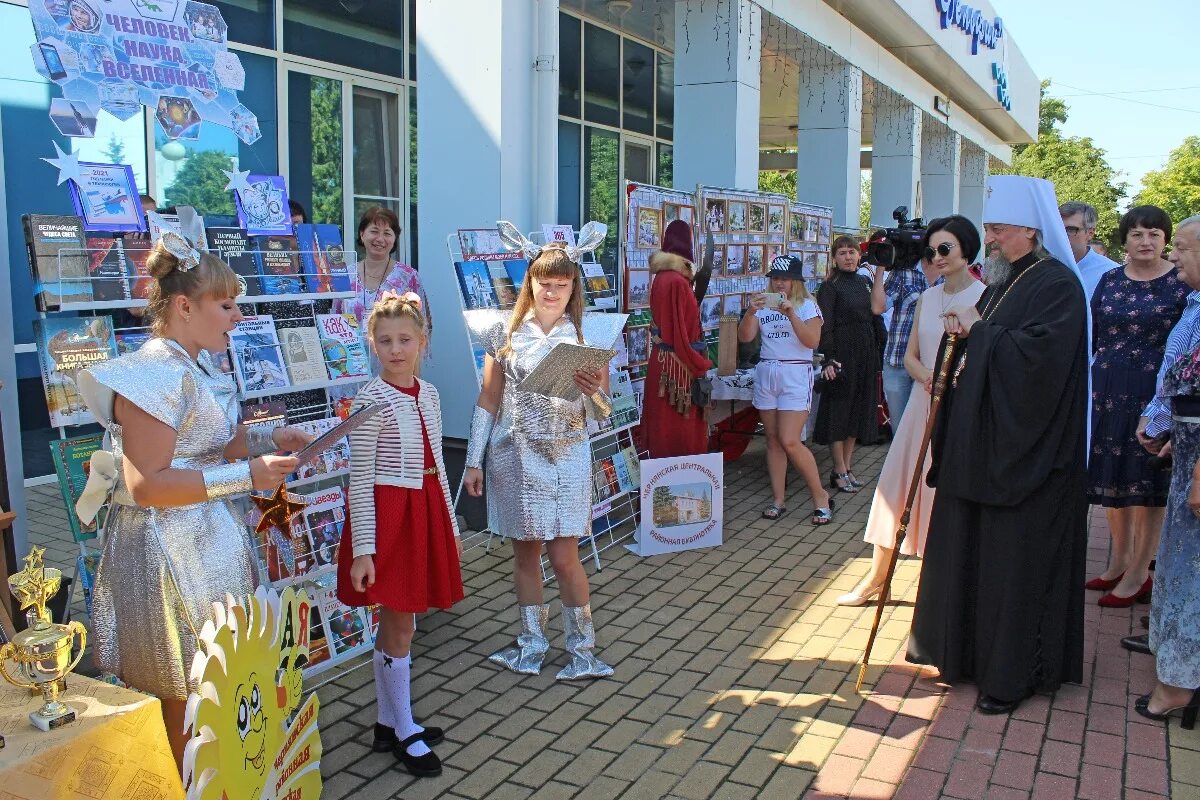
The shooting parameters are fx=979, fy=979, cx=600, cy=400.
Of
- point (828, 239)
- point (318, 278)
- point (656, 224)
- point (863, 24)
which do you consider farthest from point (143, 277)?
point (863, 24)

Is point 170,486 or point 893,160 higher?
point 893,160

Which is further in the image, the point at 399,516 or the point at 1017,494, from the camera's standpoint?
the point at 1017,494

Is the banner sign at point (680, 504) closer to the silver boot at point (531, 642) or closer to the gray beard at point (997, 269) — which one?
the silver boot at point (531, 642)

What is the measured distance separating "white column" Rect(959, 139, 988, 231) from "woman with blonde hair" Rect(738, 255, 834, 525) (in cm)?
1872

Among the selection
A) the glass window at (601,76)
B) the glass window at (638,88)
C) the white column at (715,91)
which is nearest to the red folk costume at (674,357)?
the white column at (715,91)

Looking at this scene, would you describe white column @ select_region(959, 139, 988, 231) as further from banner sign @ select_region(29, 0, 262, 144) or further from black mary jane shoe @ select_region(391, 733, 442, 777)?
black mary jane shoe @ select_region(391, 733, 442, 777)

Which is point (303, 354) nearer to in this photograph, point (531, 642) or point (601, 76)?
point (531, 642)

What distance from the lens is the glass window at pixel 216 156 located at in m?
7.55

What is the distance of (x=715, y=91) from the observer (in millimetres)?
9312

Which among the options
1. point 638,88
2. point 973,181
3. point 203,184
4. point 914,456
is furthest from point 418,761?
point 973,181

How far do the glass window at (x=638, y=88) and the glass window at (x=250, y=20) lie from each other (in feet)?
19.3

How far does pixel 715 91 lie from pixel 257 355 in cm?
636

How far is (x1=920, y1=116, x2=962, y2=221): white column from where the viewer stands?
773 inches

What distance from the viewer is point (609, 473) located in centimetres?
632
